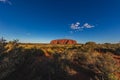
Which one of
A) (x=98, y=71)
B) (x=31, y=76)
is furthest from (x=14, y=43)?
(x=98, y=71)

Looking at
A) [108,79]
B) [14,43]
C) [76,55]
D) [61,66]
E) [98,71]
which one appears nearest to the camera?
[108,79]

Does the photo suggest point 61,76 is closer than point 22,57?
Yes

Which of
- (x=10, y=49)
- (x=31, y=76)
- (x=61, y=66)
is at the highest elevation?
(x=10, y=49)

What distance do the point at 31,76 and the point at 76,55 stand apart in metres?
5.14

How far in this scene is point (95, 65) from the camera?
14.4 m

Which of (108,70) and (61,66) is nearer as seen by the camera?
(108,70)

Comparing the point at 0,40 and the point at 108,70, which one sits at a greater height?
the point at 0,40

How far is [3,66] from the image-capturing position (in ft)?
49.1

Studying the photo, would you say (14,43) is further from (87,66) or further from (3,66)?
(87,66)

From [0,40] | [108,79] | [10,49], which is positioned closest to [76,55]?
[108,79]

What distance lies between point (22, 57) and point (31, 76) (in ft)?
14.1

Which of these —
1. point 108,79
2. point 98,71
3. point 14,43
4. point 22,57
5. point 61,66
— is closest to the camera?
point 108,79

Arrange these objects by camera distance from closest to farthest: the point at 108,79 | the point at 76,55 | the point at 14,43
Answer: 1. the point at 108,79
2. the point at 76,55
3. the point at 14,43

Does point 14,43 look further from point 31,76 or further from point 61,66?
point 61,66
